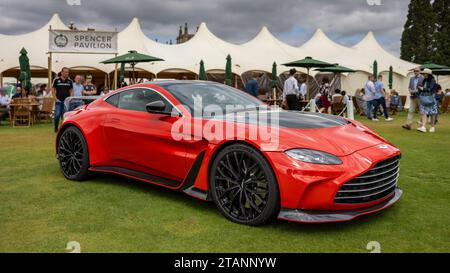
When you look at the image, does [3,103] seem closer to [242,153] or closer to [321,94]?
[321,94]

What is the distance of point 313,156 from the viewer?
3.61m

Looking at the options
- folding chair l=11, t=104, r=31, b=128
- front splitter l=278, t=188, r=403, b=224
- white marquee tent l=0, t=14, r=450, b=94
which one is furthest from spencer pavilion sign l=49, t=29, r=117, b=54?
front splitter l=278, t=188, r=403, b=224

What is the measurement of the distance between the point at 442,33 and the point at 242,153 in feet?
162

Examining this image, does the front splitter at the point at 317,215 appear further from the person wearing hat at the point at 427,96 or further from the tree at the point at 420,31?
the tree at the point at 420,31

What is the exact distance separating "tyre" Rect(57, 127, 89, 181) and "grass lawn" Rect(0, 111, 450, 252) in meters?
0.14

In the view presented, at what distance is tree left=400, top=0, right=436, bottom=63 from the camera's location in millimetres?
49228

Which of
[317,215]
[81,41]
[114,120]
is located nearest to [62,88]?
[114,120]

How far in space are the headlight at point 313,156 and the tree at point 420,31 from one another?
49802 mm

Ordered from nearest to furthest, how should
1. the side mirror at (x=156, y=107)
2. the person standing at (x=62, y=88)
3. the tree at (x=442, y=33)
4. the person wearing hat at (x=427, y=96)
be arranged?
the side mirror at (x=156, y=107)
the person standing at (x=62, y=88)
the person wearing hat at (x=427, y=96)
the tree at (x=442, y=33)

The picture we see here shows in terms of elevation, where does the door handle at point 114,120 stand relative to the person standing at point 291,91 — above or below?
below

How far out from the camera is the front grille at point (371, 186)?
11.7ft

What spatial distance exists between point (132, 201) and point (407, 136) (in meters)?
8.64

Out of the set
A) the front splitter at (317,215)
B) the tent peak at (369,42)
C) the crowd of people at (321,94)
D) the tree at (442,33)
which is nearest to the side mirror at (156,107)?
the front splitter at (317,215)

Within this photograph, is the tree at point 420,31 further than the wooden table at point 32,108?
Yes
